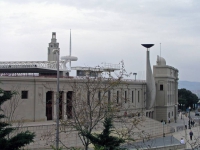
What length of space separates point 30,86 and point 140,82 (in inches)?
1016

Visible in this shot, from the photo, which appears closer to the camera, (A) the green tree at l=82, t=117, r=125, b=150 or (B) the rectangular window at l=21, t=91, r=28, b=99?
(A) the green tree at l=82, t=117, r=125, b=150

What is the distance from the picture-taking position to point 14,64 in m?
55.4

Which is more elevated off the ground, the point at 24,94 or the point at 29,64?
the point at 29,64

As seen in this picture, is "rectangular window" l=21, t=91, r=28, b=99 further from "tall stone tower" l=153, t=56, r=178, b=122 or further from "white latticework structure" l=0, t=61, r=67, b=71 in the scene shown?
"tall stone tower" l=153, t=56, r=178, b=122

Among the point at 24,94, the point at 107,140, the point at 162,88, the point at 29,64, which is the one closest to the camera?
the point at 107,140

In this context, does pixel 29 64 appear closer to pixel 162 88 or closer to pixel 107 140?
pixel 162 88

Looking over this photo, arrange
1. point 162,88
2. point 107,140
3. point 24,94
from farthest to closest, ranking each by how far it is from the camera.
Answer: point 162,88
point 24,94
point 107,140

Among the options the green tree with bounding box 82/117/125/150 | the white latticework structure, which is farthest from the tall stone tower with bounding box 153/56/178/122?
the green tree with bounding box 82/117/125/150

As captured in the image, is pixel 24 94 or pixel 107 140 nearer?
pixel 107 140

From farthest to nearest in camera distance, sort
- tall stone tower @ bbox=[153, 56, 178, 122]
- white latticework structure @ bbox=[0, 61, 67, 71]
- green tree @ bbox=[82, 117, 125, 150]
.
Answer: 1. tall stone tower @ bbox=[153, 56, 178, 122]
2. white latticework structure @ bbox=[0, 61, 67, 71]
3. green tree @ bbox=[82, 117, 125, 150]

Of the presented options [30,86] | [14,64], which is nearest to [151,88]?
[14,64]

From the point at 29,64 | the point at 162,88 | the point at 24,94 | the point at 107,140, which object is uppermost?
the point at 29,64

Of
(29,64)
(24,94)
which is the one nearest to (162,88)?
(29,64)

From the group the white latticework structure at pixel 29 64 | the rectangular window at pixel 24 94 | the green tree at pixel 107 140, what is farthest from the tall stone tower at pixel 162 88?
the green tree at pixel 107 140
